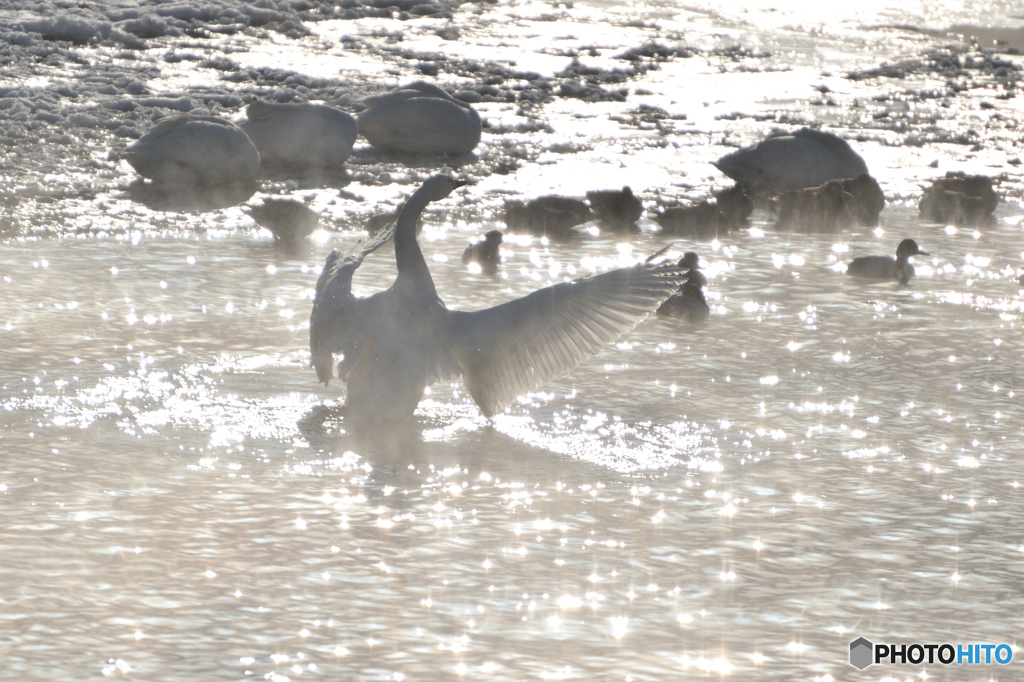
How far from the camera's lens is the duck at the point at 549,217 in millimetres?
7871

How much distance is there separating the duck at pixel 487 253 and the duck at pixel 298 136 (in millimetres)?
2559

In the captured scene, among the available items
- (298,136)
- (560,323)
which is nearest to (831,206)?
(298,136)

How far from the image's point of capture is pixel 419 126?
9812 mm

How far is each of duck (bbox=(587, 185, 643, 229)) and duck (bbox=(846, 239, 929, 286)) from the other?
154 cm

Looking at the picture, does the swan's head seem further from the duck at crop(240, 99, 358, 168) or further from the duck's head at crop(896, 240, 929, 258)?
the duck at crop(240, 99, 358, 168)

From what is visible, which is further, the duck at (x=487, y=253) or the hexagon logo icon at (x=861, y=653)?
the duck at (x=487, y=253)

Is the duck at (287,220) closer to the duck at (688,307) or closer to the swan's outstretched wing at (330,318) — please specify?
the duck at (688,307)

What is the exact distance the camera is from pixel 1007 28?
18.0m

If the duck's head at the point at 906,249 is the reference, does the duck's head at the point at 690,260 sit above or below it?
below

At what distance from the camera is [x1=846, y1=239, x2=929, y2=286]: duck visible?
6957 mm

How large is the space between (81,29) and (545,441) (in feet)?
33.8

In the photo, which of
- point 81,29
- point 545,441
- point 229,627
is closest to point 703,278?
point 545,441

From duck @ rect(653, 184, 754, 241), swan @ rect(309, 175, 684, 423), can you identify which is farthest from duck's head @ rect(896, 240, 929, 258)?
swan @ rect(309, 175, 684, 423)

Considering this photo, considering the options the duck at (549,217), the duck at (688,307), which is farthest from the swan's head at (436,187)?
the duck at (549,217)
